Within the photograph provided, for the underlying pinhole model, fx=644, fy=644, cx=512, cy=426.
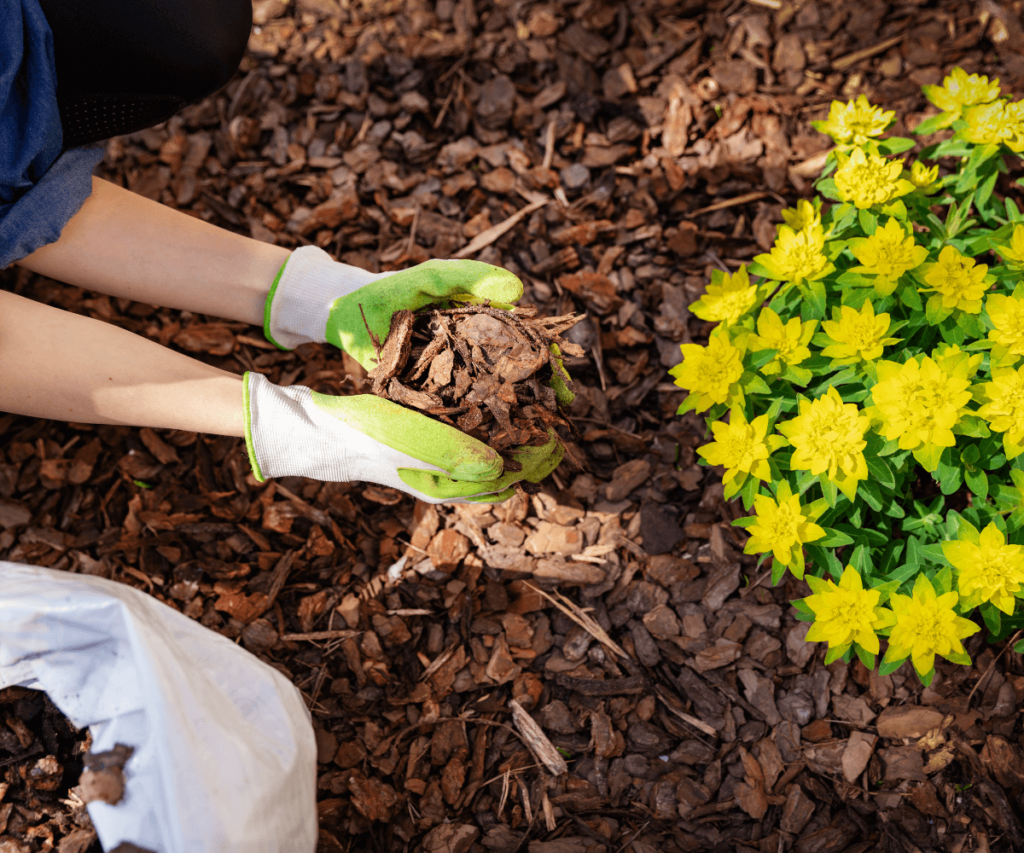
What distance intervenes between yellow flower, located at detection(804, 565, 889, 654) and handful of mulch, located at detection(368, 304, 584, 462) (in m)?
0.79

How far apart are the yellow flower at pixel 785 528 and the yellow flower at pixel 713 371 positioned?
10.5 inches

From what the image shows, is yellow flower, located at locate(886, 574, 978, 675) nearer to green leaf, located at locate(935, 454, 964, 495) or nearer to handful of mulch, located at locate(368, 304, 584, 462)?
green leaf, located at locate(935, 454, 964, 495)

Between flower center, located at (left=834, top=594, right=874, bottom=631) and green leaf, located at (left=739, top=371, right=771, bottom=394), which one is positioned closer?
flower center, located at (left=834, top=594, right=874, bottom=631)

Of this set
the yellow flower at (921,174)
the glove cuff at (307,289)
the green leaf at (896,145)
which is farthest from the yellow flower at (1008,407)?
the glove cuff at (307,289)

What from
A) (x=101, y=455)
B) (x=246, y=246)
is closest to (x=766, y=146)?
(x=246, y=246)

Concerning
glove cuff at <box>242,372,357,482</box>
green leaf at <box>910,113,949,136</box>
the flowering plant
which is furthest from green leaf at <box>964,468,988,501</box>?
glove cuff at <box>242,372,357,482</box>

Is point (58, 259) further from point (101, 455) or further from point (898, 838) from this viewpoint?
point (898, 838)

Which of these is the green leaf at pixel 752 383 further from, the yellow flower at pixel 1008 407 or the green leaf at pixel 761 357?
the yellow flower at pixel 1008 407

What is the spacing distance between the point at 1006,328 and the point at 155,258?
218 cm

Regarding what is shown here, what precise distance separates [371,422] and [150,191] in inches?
61.2

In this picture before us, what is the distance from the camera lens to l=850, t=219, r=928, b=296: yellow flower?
1.48 meters

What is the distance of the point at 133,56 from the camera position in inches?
65.6

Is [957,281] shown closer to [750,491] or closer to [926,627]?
[750,491]

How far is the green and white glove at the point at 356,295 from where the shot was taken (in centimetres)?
177
